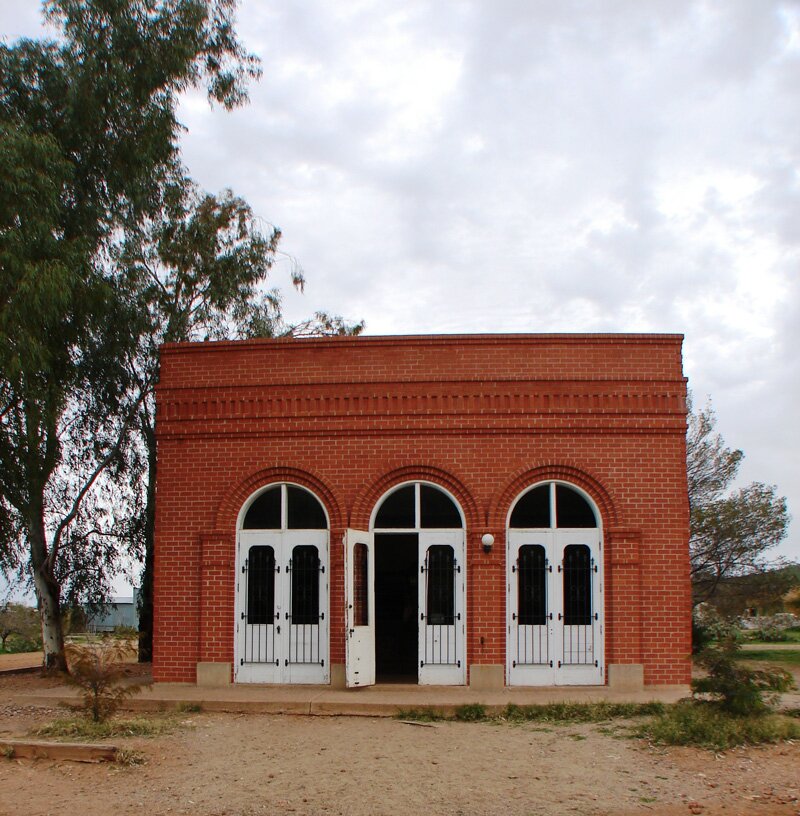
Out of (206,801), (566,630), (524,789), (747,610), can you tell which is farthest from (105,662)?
(747,610)

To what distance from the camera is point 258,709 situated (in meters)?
12.6

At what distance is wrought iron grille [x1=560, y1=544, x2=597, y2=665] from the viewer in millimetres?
13641

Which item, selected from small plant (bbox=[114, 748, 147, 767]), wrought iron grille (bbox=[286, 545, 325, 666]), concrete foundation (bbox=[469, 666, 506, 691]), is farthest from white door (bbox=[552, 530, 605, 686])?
small plant (bbox=[114, 748, 147, 767])

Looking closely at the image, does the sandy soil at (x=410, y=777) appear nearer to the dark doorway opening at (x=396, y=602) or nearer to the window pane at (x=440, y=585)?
the window pane at (x=440, y=585)

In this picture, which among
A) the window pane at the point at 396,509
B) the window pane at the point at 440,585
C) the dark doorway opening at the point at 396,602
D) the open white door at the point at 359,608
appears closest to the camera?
the open white door at the point at 359,608

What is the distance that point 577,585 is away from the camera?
13812 millimetres

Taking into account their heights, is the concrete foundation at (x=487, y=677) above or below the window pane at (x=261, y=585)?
below

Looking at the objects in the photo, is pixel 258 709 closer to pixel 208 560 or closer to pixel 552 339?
pixel 208 560

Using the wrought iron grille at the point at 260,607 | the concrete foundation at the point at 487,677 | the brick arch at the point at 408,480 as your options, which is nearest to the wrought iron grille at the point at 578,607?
the concrete foundation at the point at 487,677

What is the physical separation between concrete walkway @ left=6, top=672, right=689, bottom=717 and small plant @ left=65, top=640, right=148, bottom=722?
173cm

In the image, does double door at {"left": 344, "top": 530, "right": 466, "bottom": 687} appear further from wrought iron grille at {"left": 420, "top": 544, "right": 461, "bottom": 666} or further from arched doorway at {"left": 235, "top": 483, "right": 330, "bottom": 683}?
arched doorway at {"left": 235, "top": 483, "right": 330, "bottom": 683}

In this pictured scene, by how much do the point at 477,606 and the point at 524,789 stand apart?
16.6ft

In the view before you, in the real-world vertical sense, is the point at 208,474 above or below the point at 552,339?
below

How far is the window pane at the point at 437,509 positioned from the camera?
14062 mm
